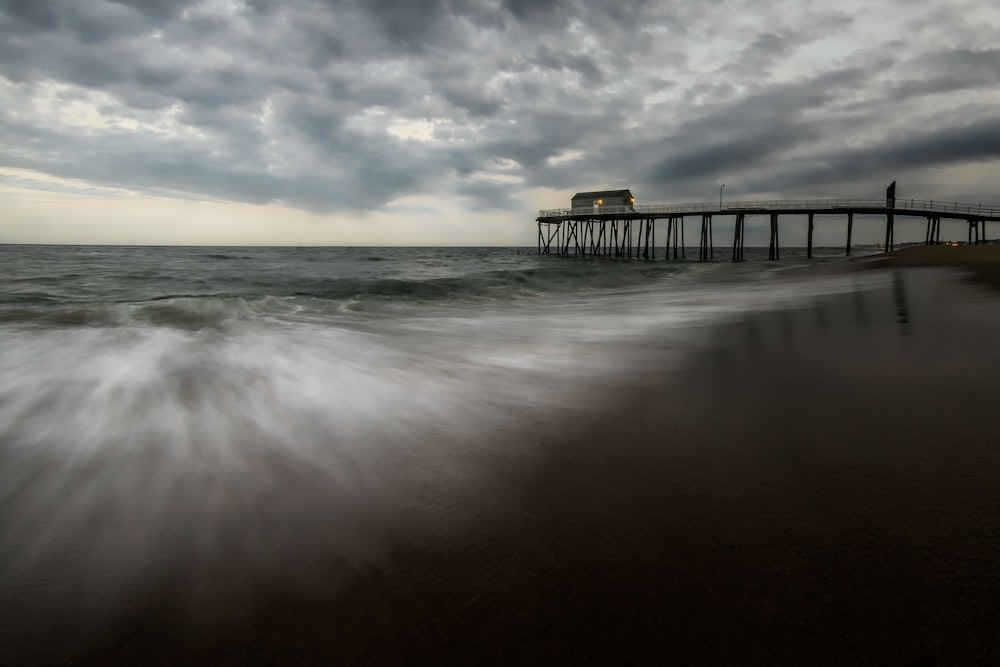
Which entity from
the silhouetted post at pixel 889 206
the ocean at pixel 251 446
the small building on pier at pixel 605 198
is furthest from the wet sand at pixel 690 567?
the small building on pier at pixel 605 198

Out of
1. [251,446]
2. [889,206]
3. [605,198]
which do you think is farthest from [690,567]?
[605,198]

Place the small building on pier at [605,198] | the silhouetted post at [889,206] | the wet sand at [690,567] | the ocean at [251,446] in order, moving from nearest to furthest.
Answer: the wet sand at [690,567] → the ocean at [251,446] → the silhouetted post at [889,206] → the small building on pier at [605,198]

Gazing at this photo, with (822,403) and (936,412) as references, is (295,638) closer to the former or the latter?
(822,403)

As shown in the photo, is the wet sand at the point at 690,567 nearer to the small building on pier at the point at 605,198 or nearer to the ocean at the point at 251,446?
the ocean at the point at 251,446

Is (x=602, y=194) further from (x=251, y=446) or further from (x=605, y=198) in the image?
(x=251, y=446)

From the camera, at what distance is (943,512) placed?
74.6 inches

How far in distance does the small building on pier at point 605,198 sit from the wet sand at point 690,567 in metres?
53.1

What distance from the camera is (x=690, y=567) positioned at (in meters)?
1.72

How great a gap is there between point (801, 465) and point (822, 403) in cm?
116

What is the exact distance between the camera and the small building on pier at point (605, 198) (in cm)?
5453

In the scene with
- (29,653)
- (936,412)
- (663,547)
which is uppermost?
(936,412)

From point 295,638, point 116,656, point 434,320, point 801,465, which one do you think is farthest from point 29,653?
point 434,320

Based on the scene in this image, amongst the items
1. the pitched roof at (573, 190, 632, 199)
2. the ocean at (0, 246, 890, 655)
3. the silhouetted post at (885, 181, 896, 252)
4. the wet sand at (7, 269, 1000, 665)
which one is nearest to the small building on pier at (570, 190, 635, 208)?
the pitched roof at (573, 190, 632, 199)

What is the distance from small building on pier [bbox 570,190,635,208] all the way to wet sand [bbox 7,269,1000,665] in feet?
174
